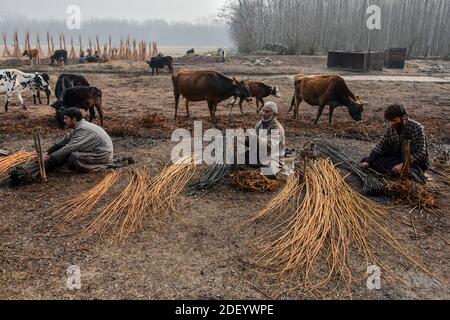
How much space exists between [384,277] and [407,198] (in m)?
1.81

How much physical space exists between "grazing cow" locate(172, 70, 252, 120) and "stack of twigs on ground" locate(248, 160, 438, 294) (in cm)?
495

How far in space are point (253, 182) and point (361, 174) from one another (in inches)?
64.5

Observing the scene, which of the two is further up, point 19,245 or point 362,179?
point 362,179

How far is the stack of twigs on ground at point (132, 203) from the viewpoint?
4520 mm

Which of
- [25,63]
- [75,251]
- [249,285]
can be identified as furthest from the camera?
[25,63]

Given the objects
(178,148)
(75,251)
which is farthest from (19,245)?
(178,148)

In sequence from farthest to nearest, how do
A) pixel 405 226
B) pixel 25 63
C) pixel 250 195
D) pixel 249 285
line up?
1. pixel 25 63
2. pixel 250 195
3. pixel 405 226
4. pixel 249 285

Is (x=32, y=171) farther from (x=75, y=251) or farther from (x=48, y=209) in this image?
(x=75, y=251)

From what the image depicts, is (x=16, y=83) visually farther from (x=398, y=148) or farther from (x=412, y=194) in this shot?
(x=412, y=194)

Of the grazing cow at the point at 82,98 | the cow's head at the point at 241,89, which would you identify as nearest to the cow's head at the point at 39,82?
the grazing cow at the point at 82,98

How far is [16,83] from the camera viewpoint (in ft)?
37.4

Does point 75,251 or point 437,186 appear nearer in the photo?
point 75,251

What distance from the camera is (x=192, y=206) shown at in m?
5.07

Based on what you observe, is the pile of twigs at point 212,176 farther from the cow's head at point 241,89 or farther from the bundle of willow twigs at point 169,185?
the cow's head at point 241,89
